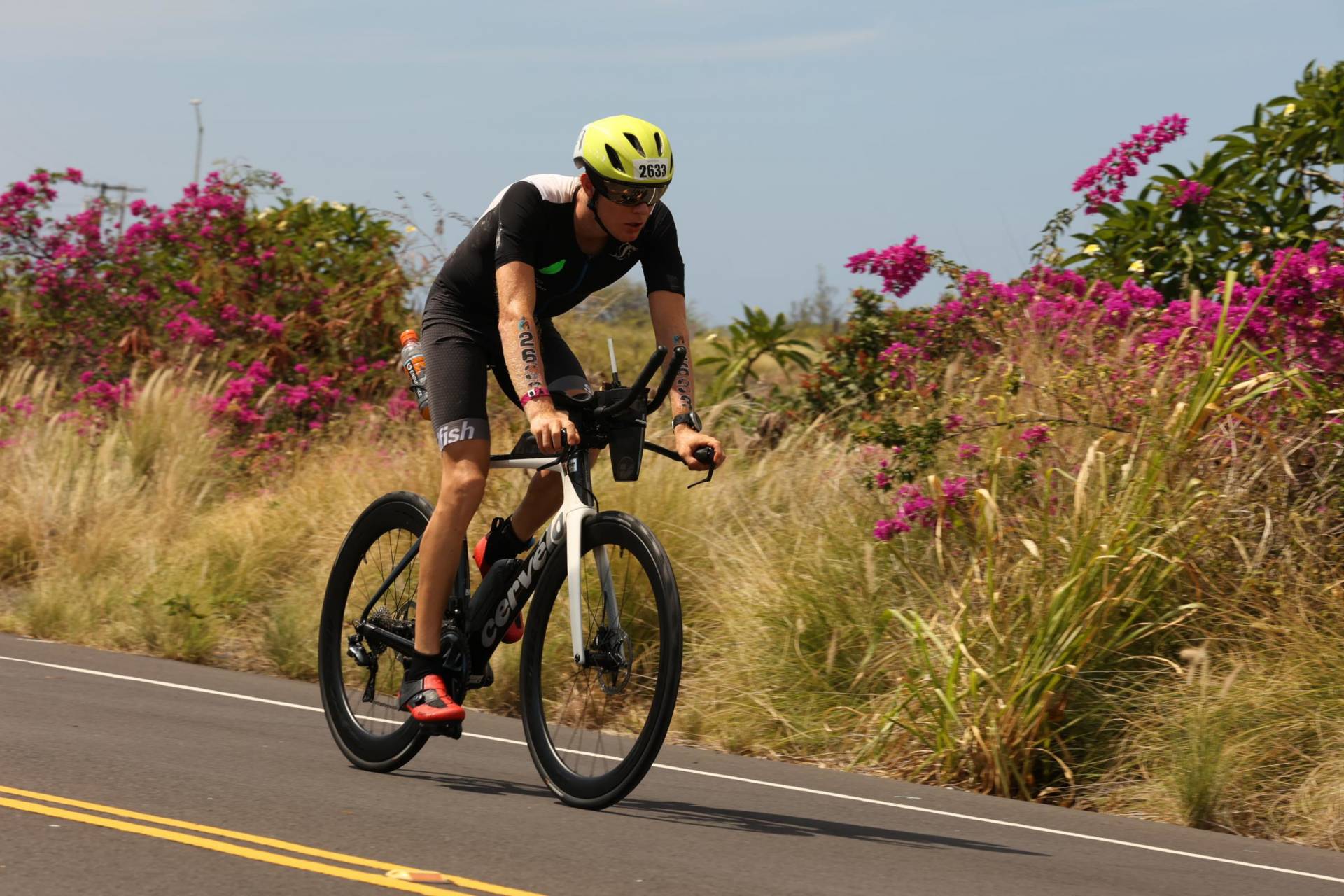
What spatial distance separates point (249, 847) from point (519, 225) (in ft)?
7.57

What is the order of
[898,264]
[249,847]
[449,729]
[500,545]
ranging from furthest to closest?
1. [898,264]
2. [500,545]
3. [449,729]
4. [249,847]

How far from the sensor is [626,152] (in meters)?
5.81

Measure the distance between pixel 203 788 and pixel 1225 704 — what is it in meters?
4.32

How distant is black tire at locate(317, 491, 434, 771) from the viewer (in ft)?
22.4

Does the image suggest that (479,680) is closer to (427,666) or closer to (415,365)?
(427,666)

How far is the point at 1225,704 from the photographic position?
24.5 ft

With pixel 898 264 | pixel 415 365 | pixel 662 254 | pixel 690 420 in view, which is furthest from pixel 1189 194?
pixel 415 365

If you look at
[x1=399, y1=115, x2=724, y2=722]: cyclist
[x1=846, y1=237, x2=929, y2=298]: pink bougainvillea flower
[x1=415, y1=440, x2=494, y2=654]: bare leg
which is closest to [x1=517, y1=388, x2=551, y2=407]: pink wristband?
[x1=399, y1=115, x2=724, y2=722]: cyclist

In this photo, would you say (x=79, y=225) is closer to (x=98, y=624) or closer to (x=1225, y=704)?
(x=98, y=624)

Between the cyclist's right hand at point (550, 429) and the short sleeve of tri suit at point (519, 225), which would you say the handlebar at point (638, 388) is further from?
the short sleeve of tri suit at point (519, 225)

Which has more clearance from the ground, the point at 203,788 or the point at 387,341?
the point at 387,341

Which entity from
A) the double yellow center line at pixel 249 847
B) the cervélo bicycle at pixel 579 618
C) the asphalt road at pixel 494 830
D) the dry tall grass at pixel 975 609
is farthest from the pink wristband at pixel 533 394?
the dry tall grass at pixel 975 609

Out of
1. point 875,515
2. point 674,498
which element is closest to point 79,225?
point 674,498

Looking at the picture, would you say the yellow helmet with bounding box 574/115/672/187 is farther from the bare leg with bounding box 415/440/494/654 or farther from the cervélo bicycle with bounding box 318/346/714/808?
the bare leg with bounding box 415/440/494/654
